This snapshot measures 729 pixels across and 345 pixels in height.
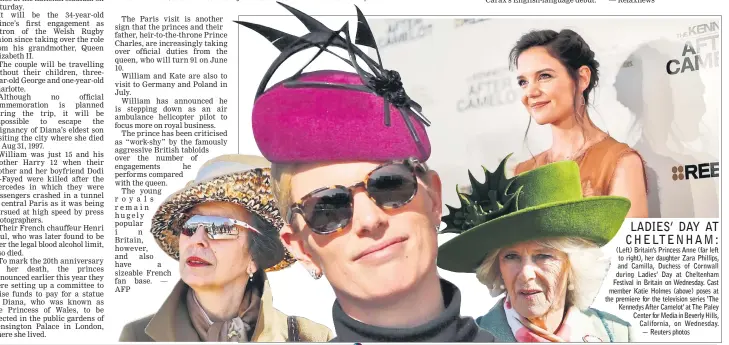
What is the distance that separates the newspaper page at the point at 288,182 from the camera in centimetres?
479

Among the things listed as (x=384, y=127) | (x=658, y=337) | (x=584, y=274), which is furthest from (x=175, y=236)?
(x=658, y=337)

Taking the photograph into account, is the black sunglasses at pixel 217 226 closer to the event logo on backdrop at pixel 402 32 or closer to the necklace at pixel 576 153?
the event logo on backdrop at pixel 402 32

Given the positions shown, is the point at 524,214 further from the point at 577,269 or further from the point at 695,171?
the point at 695,171

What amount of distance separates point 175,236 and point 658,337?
296cm

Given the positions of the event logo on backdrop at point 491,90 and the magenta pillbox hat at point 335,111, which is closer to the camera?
the magenta pillbox hat at point 335,111

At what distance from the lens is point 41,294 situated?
16.0 feet

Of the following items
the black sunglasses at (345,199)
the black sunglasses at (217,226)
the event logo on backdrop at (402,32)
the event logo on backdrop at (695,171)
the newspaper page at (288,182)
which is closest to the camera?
the black sunglasses at (345,199)

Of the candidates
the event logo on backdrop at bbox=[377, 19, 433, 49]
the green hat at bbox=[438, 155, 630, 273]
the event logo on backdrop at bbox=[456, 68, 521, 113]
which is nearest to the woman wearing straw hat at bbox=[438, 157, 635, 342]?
the green hat at bbox=[438, 155, 630, 273]

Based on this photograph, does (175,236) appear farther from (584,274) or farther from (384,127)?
(584,274)

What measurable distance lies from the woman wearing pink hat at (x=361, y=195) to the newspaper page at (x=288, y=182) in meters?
0.03

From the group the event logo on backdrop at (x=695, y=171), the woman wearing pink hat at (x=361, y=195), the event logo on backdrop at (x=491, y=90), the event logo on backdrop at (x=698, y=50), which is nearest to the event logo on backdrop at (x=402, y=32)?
the woman wearing pink hat at (x=361, y=195)

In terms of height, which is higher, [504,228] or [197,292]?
[504,228]

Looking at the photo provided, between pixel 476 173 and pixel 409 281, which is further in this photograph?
pixel 476 173

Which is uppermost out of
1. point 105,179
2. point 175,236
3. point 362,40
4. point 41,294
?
point 362,40
